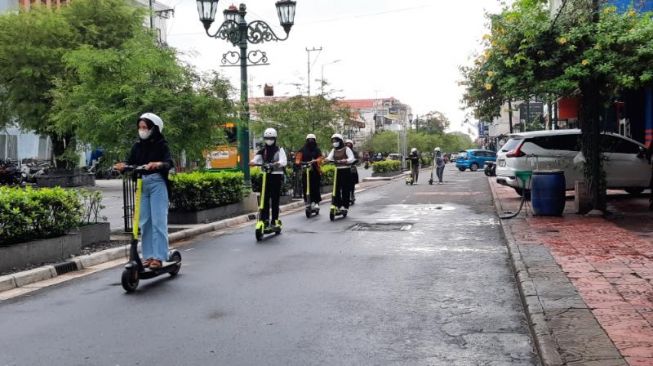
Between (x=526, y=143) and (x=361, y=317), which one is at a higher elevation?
(x=526, y=143)

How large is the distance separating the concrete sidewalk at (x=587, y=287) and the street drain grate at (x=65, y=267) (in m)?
5.48

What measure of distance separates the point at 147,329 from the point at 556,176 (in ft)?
33.1

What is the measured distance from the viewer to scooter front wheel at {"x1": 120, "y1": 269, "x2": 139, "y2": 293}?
23.4 feet

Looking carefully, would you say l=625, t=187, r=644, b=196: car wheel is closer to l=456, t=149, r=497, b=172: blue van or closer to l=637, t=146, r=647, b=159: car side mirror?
l=637, t=146, r=647, b=159: car side mirror

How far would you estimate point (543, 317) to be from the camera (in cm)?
563

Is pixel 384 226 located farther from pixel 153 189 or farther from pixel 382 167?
pixel 382 167

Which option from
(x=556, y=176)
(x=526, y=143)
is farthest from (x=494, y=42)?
(x=526, y=143)

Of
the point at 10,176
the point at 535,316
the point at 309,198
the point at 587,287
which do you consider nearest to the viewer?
the point at 535,316

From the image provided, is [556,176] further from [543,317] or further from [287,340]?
[287,340]

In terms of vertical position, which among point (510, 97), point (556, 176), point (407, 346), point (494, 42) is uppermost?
point (494, 42)

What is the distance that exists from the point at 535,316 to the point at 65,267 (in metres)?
5.77

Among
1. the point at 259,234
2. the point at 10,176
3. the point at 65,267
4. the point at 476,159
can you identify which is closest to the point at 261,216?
the point at 259,234

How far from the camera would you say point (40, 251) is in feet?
27.7

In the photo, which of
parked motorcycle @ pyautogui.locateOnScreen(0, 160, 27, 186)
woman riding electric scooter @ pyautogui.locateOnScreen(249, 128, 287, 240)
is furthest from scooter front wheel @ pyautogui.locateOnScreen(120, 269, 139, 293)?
parked motorcycle @ pyautogui.locateOnScreen(0, 160, 27, 186)
